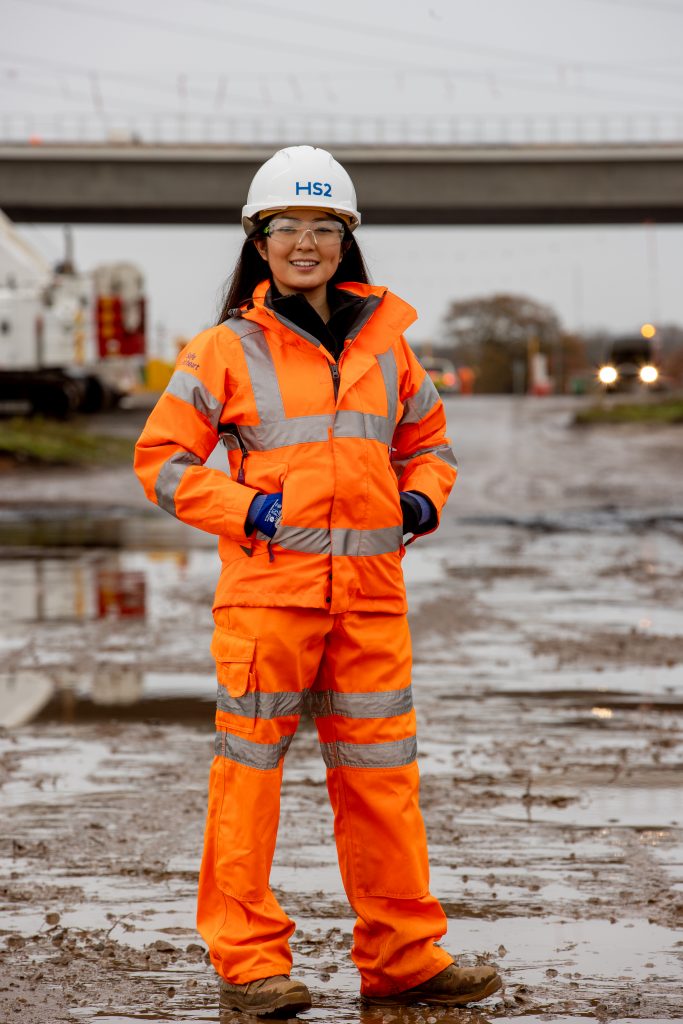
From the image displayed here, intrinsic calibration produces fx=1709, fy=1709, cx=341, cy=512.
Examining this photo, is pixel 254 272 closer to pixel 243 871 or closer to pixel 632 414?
pixel 243 871

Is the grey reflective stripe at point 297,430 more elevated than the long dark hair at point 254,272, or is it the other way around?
the long dark hair at point 254,272

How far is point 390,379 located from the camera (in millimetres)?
4379

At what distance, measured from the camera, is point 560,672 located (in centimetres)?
882

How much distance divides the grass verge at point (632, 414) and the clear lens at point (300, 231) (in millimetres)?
33566

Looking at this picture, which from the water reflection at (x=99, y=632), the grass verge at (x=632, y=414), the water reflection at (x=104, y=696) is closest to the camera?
the water reflection at (x=104, y=696)

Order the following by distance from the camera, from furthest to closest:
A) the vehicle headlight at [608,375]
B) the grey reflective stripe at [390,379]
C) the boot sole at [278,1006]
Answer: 1. the vehicle headlight at [608,375]
2. the grey reflective stripe at [390,379]
3. the boot sole at [278,1006]

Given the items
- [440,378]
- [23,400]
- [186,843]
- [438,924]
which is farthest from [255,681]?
[440,378]

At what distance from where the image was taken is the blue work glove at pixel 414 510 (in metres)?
4.37

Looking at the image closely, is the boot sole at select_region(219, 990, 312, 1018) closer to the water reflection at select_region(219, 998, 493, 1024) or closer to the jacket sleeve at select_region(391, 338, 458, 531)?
the water reflection at select_region(219, 998, 493, 1024)

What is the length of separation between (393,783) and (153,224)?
2122 inches

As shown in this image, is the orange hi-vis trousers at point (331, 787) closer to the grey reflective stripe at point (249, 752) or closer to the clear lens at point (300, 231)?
the grey reflective stripe at point (249, 752)

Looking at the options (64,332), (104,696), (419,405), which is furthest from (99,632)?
(64,332)

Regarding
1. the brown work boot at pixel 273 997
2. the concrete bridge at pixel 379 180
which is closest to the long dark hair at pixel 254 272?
the brown work boot at pixel 273 997

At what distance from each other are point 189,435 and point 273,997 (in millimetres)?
1375
